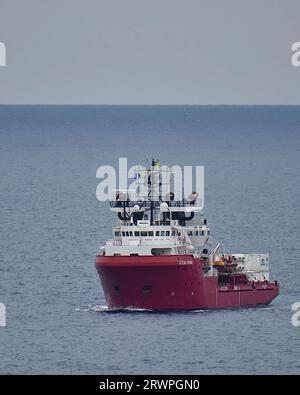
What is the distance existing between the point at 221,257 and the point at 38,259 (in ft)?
77.5

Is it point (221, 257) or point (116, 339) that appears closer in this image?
point (116, 339)

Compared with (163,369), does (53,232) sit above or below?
above

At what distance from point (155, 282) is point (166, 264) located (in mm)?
1235

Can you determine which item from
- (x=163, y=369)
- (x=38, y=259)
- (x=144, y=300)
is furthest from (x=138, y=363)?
(x=38, y=259)

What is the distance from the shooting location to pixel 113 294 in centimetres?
14250

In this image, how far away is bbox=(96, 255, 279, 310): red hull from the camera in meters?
142

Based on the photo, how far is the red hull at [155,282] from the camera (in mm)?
141500
